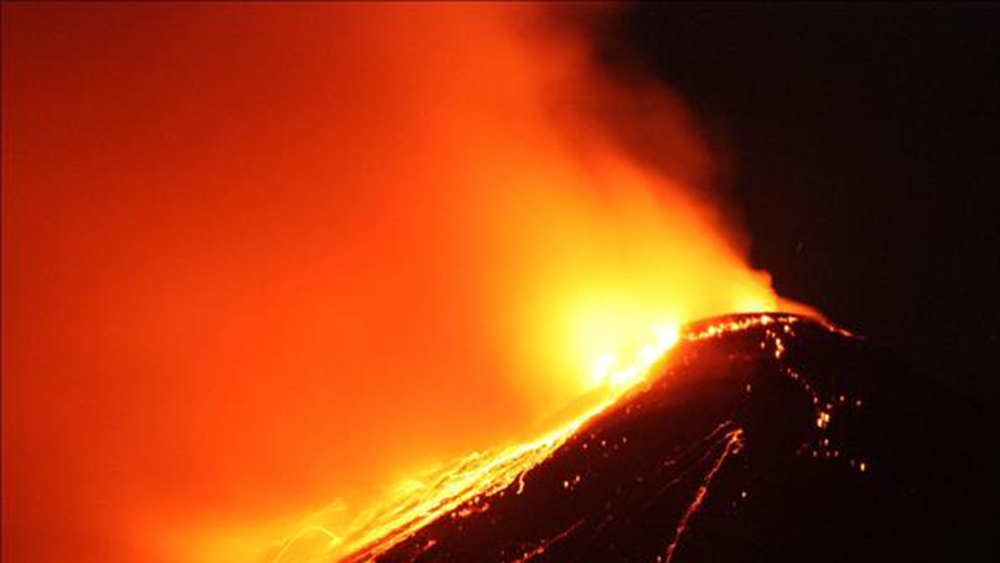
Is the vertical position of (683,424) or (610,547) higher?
(683,424)

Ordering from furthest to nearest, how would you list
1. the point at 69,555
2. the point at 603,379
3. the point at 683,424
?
the point at 69,555, the point at 603,379, the point at 683,424

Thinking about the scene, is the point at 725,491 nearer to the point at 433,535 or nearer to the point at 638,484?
the point at 638,484

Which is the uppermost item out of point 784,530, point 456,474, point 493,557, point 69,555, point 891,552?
point 69,555

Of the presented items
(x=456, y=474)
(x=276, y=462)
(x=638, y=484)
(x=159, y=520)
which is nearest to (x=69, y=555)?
(x=159, y=520)

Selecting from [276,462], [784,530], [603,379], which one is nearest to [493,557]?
[784,530]

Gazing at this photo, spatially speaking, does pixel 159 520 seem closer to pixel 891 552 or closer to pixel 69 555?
pixel 69 555

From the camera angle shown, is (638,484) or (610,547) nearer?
(610,547)

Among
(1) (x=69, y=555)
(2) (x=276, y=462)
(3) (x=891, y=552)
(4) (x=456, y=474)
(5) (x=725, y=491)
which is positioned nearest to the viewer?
(3) (x=891, y=552)
